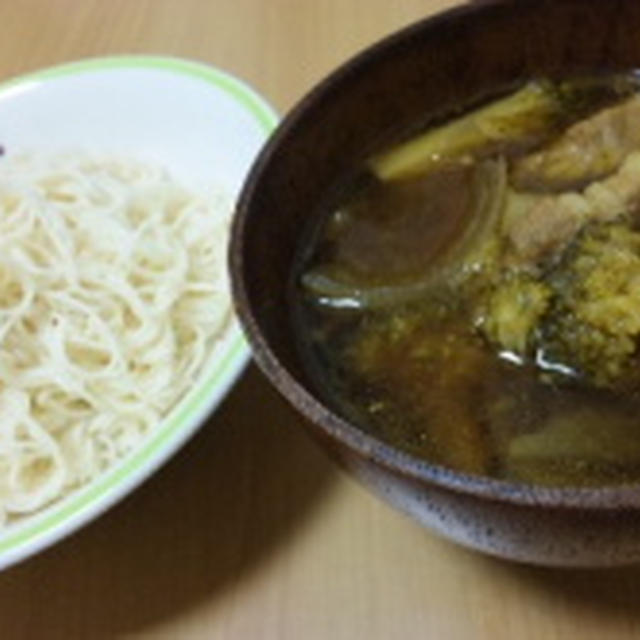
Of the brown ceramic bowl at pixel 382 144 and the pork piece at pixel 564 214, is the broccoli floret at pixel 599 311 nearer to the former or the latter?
the pork piece at pixel 564 214

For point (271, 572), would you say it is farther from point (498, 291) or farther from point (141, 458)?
point (498, 291)

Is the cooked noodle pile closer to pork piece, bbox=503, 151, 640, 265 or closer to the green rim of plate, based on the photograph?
the green rim of plate

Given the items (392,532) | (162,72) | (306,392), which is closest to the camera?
(306,392)

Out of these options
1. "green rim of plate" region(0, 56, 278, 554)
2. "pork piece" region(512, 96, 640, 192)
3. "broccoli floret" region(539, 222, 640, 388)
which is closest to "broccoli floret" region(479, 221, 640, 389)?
"broccoli floret" region(539, 222, 640, 388)

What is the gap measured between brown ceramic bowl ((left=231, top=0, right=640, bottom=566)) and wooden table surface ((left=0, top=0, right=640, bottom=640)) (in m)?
0.16

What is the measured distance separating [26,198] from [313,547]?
0.69 metres

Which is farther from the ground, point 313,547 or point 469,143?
point 469,143

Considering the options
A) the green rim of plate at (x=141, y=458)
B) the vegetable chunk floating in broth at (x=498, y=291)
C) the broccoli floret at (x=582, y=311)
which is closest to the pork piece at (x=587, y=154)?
the vegetable chunk floating in broth at (x=498, y=291)

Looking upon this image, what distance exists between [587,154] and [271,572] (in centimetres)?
55

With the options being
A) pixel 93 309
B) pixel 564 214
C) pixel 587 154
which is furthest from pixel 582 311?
pixel 93 309

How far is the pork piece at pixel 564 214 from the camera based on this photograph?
999 millimetres

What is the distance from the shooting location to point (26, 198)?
4.69 ft

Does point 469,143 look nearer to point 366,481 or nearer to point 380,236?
point 380,236

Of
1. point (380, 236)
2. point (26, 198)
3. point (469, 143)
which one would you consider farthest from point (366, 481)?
point (26, 198)
